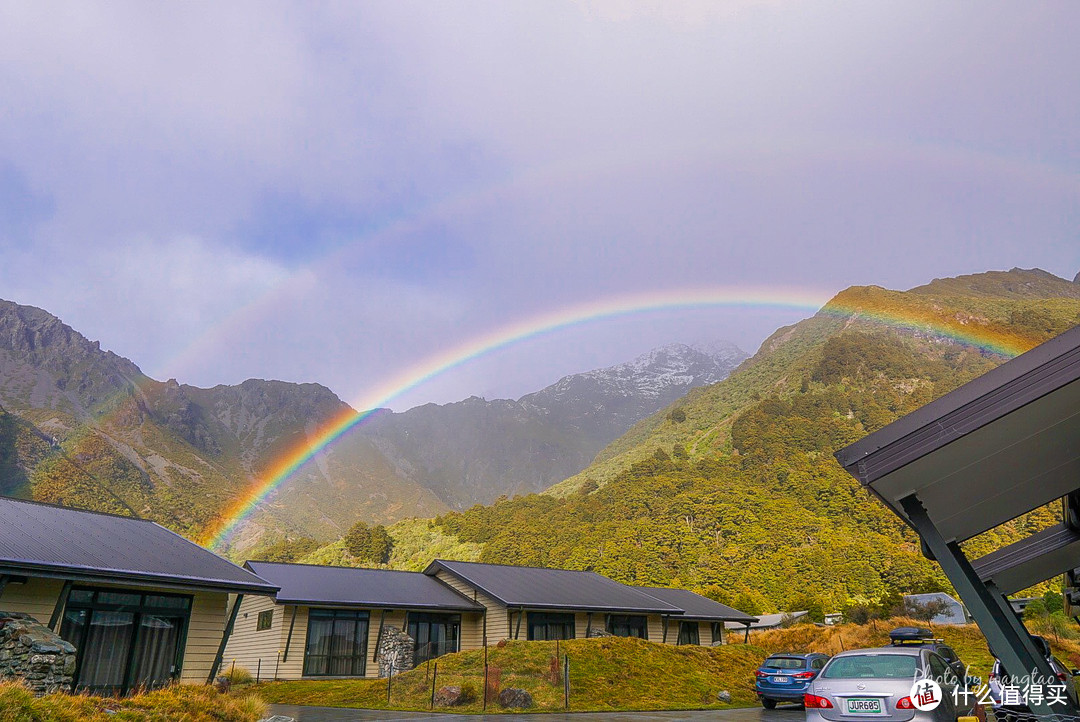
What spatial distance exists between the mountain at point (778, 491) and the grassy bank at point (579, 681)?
29340mm

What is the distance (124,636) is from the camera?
15.3 m

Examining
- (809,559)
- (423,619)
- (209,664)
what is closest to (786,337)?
(809,559)

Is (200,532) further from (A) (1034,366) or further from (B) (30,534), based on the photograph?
(A) (1034,366)

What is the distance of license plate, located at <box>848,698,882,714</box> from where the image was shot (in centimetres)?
796

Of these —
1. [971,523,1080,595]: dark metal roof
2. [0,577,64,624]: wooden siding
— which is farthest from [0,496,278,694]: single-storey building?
[971,523,1080,595]: dark metal roof

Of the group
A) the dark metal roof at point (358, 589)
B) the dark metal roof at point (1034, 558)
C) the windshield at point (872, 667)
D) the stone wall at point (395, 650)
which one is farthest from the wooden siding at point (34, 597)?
the dark metal roof at point (1034, 558)

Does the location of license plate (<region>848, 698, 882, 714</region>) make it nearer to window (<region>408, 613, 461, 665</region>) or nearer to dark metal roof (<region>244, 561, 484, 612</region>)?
dark metal roof (<region>244, 561, 484, 612</region>)

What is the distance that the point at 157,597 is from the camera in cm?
1585

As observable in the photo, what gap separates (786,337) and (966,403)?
144 metres

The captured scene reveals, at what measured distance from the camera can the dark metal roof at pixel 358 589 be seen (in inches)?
1021

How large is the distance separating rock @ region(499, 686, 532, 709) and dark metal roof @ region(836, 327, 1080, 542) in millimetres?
12554

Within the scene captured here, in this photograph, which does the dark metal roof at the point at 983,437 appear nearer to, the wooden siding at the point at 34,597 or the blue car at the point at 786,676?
the blue car at the point at 786,676

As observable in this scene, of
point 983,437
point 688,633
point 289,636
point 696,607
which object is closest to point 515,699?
point 289,636

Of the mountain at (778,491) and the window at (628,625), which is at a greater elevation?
the mountain at (778,491)
